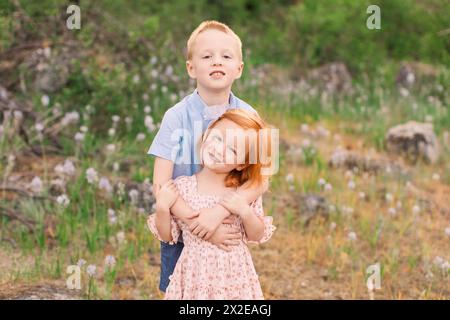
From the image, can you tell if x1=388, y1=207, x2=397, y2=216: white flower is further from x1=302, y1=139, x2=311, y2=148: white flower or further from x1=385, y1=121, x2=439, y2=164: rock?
x1=385, y1=121, x2=439, y2=164: rock

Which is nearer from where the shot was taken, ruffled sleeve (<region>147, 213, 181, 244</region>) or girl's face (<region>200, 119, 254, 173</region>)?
girl's face (<region>200, 119, 254, 173</region>)

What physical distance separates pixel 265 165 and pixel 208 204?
0.90ft

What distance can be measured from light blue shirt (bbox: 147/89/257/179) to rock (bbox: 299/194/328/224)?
253cm

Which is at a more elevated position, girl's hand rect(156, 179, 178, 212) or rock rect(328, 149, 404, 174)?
rock rect(328, 149, 404, 174)

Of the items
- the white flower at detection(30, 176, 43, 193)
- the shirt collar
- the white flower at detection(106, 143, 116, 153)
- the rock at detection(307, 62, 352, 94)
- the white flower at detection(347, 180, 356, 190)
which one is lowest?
the white flower at detection(30, 176, 43, 193)

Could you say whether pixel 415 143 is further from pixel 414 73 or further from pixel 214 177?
pixel 214 177

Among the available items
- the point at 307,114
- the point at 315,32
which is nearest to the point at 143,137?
the point at 307,114

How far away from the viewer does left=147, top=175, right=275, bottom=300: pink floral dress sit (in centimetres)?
343

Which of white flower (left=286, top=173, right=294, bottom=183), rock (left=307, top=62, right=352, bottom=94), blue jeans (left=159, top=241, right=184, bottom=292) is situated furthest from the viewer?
rock (left=307, top=62, right=352, bottom=94)

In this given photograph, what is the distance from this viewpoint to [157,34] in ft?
27.1

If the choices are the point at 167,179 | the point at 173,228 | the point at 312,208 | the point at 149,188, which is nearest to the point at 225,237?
the point at 173,228

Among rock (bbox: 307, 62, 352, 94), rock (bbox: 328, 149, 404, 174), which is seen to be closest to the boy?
rock (bbox: 328, 149, 404, 174)

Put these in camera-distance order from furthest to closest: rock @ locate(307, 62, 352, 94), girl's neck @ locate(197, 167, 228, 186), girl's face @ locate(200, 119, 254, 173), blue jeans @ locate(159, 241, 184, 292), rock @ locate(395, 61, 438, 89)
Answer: rock @ locate(395, 61, 438, 89) < rock @ locate(307, 62, 352, 94) < blue jeans @ locate(159, 241, 184, 292) < girl's neck @ locate(197, 167, 228, 186) < girl's face @ locate(200, 119, 254, 173)
